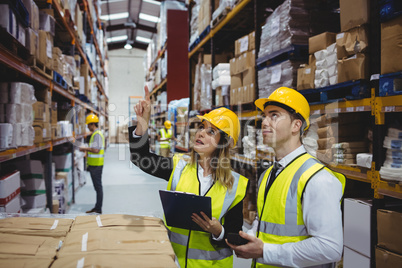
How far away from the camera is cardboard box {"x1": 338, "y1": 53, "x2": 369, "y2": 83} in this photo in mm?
2596

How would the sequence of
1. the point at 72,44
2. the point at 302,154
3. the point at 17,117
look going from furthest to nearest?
the point at 72,44, the point at 17,117, the point at 302,154

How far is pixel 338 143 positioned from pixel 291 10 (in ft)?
5.63

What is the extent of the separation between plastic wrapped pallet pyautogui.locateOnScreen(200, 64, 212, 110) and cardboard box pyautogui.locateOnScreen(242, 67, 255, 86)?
1.54 m

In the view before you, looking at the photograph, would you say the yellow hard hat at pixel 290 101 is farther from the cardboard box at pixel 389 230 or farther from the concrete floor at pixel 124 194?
the concrete floor at pixel 124 194

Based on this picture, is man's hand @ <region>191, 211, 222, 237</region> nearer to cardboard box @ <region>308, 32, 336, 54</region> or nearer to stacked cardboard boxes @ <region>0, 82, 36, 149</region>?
stacked cardboard boxes @ <region>0, 82, 36, 149</region>

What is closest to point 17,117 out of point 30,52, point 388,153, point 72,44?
point 30,52

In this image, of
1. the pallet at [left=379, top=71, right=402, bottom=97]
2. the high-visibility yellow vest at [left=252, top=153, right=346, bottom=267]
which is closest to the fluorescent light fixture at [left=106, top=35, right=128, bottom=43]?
the pallet at [left=379, top=71, right=402, bottom=97]

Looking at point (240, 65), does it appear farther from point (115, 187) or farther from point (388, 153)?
point (115, 187)

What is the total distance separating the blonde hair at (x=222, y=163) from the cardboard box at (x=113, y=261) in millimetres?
921

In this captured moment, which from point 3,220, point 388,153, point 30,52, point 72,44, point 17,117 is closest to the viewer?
point 3,220

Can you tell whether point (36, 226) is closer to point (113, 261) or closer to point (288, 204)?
point (113, 261)

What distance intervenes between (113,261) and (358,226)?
2.28m

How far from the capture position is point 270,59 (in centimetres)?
442

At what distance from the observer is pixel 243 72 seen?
4906 millimetres
